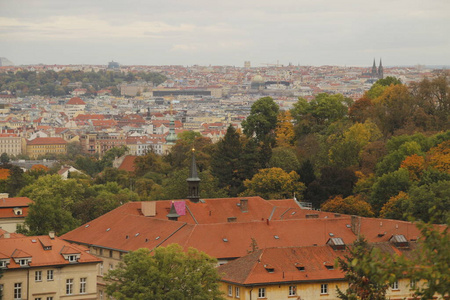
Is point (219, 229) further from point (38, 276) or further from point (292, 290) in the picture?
point (38, 276)

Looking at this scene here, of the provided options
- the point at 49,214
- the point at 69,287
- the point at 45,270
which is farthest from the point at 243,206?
the point at 45,270

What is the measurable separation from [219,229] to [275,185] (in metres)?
20.0

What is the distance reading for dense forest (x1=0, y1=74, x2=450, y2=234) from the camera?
66.6 metres

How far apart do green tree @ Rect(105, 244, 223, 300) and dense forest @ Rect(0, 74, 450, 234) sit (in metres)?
17.3

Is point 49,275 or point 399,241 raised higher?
point 399,241

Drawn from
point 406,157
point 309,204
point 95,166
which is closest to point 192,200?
point 309,204

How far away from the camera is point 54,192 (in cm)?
7531

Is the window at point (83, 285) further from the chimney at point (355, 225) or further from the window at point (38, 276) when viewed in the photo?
the chimney at point (355, 225)

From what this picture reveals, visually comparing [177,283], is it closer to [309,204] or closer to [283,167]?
[309,204]

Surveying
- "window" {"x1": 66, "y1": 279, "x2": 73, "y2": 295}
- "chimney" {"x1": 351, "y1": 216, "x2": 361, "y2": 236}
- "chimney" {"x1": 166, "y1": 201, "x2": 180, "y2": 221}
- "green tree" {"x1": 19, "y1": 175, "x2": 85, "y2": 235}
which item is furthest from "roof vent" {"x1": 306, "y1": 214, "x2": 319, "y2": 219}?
"window" {"x1": 66, "y1": 279, "x2": 73, "y2": 295}

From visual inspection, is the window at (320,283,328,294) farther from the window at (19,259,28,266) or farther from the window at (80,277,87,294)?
the window at (19,259,28,266)

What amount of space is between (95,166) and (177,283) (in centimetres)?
10068

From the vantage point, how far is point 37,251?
157 ft

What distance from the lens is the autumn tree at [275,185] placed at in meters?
72.8
